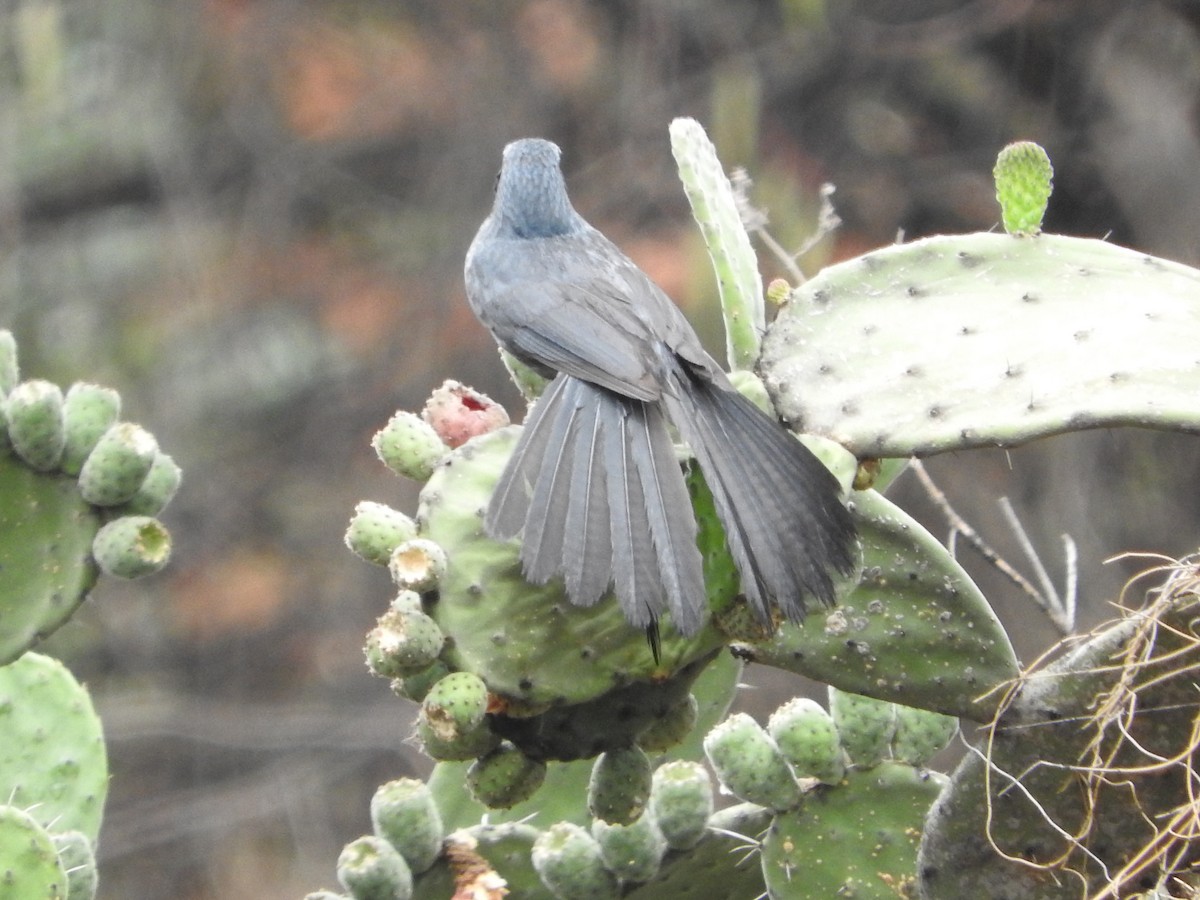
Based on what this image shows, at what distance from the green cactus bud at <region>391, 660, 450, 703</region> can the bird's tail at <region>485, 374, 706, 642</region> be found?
0.44 feet

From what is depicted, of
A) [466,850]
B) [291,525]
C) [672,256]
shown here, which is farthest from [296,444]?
[466,850]

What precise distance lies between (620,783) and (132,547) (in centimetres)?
71

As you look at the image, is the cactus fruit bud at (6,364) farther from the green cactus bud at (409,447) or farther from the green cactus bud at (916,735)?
the green cactus bud at (916,735)

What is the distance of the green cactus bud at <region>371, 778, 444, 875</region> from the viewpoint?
223cm

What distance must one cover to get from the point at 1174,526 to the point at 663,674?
15.1ft

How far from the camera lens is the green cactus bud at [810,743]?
227cm

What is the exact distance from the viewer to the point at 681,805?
2.29 m

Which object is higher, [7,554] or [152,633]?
[7,554]

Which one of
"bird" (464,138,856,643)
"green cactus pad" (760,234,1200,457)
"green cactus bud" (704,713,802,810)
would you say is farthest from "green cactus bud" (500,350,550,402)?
"green cactus bud" (704,713,802,810)

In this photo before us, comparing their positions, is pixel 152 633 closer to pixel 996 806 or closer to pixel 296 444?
pixel 296 444

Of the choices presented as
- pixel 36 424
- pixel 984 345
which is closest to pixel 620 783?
pixel 984 345

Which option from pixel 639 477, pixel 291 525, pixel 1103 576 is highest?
pixel 639 477

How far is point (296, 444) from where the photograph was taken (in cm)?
701

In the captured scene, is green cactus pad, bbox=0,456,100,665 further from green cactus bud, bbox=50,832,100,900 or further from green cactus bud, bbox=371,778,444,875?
green cactus bud, bbox=371,778,444,875
